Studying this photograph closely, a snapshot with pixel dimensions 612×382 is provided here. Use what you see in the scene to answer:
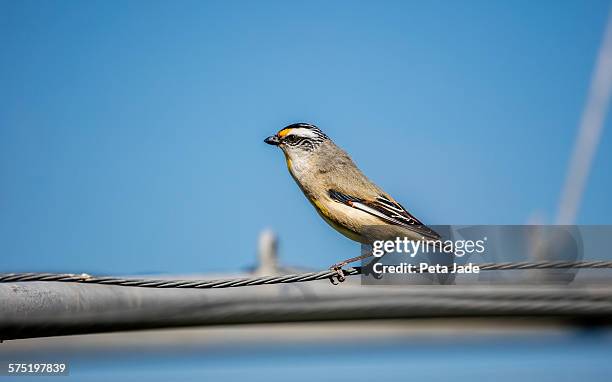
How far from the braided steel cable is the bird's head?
197 centimetres

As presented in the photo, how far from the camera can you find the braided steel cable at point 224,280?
2.79 metres

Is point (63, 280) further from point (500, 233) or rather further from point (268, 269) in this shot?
point (268, 269)

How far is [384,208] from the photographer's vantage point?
4848 mm

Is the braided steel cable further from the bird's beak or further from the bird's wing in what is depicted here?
the bird's beak

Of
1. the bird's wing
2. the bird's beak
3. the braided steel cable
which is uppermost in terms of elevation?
the bird's beak

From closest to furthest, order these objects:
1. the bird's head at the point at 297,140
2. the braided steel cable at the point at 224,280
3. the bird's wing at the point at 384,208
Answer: the braided steel cable at the point at 224,280 → the bird's wing at the point at 384,208 → the bird's head at the point at 297,140

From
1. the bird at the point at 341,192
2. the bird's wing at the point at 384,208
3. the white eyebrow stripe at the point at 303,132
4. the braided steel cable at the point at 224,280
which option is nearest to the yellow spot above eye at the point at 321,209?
the bird at the point at 341,192

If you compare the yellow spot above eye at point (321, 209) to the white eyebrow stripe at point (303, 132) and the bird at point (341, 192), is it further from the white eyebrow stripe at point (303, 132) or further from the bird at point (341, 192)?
the white eyebrow stripe at point (303, 132)

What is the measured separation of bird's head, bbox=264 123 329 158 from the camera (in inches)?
215

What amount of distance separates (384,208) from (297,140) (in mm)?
1070

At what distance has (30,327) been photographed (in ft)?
8.64

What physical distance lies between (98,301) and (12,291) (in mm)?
339

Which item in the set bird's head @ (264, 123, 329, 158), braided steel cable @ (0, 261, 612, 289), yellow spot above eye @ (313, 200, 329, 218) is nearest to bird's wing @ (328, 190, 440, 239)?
yellow spot above eye @ (313, 200, 329, 218)

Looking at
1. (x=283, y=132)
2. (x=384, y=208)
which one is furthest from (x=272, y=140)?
(x=384, y=208)
